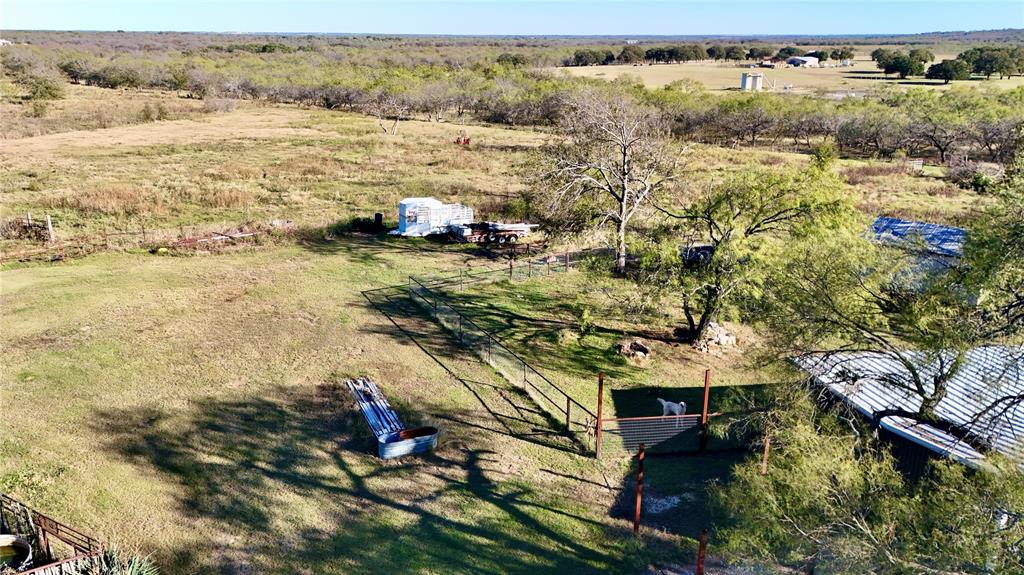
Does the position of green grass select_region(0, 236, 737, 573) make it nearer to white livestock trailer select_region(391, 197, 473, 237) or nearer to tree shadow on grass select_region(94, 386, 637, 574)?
tree shadow on grass select_region(94, 386, 637, 574)

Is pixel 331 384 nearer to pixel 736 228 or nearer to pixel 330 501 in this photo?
pixel 330 501

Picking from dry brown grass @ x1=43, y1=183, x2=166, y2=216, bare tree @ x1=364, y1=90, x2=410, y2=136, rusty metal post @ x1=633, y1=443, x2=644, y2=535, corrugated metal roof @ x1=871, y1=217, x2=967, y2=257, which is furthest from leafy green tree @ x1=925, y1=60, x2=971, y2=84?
rusty metal post @ x1=633, y1=443, x2=644, y2=535

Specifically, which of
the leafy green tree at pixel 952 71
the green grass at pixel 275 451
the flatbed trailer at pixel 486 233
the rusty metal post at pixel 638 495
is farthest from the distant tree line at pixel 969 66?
the rusty metal post at pixel 638 495

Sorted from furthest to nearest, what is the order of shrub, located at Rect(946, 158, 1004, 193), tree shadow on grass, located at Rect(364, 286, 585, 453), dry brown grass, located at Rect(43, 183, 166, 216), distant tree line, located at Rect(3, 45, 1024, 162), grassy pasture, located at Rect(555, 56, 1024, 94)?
grassy pasture, located at Rect(555, 56, 1024, 94) < distant tree line, located at Rect(3, 45, 1024, 162) < shrub, located at Rect(946, 158, 1004, 193) < dry brown grass, located at Rect(43, 183, 166, 216) < tree shadow on grass, located at Rect(364, 286, 585, 453)

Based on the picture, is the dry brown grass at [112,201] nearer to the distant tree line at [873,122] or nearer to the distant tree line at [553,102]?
the distant tree line at [553,102]

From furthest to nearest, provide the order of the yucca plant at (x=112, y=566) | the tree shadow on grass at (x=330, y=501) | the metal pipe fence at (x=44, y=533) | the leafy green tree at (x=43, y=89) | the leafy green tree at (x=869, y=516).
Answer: the leafy green tree at (x=43, y=89)
the tree shadow on grass at (x=330, y=501)
the metal pipe fence at (x=44, y=533)
the yucca plant at (x=112, y=566)
the leafy green tree at (x=869, y=516)

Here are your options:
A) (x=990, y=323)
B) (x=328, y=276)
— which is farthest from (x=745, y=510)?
(x=328, y=276)
